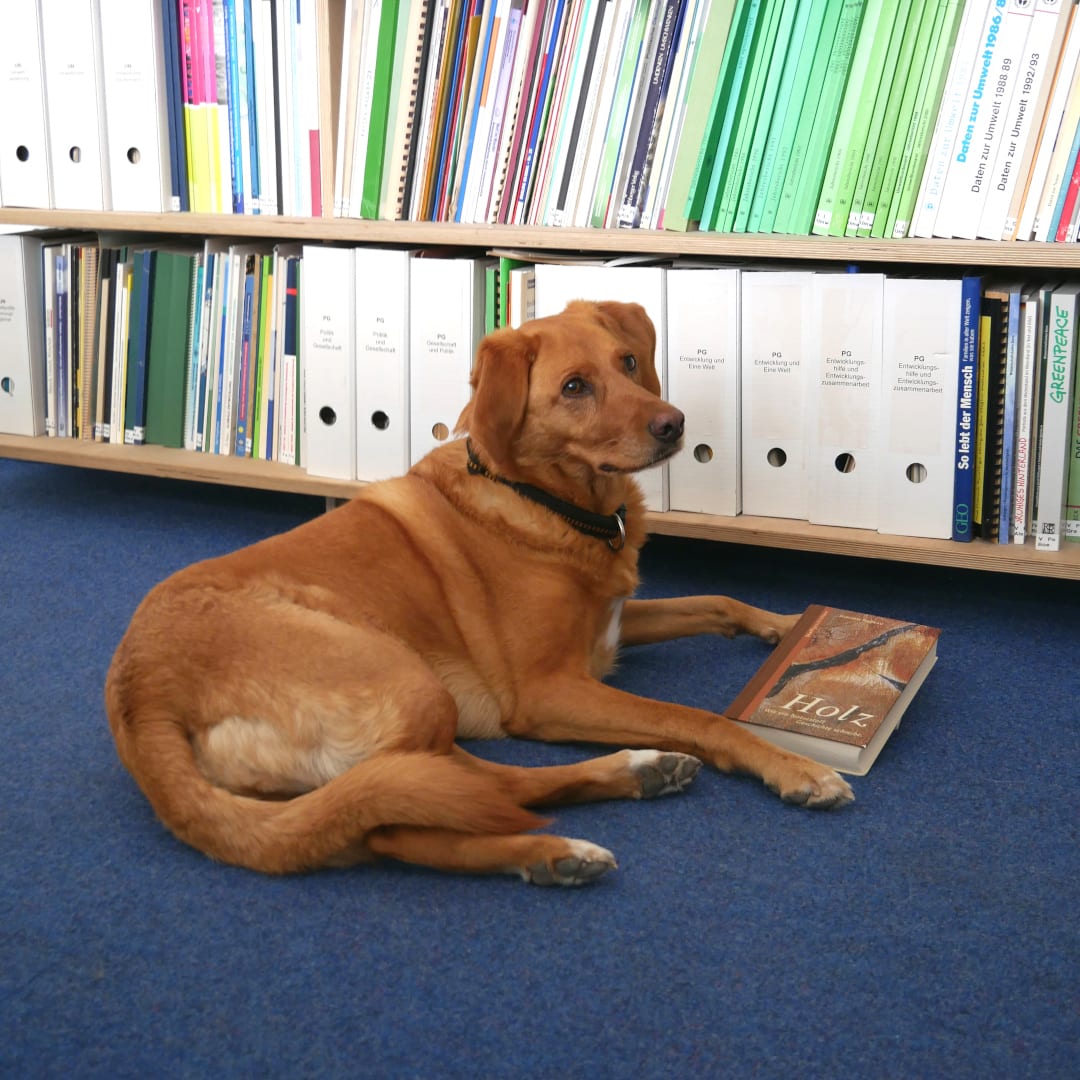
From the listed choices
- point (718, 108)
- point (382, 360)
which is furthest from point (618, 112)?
point (382, 360)

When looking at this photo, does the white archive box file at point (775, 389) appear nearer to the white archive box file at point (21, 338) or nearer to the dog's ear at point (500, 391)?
the dog's ear at point (500, 391)

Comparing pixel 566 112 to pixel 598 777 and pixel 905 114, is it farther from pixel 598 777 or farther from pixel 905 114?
pixel 598 777

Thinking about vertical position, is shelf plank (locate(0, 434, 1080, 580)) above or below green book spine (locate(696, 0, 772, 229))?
below

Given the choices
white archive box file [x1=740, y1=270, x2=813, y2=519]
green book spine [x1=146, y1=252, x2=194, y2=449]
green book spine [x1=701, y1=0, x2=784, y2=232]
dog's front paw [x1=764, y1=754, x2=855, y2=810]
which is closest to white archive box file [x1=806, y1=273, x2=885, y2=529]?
white archive box file [x1=740, y1=270, x2=813, y2=519]

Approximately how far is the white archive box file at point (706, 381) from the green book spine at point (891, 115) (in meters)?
0.23

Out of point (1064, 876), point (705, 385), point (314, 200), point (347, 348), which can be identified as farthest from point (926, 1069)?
point (314, 200)

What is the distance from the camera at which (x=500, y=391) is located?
5.54 ft

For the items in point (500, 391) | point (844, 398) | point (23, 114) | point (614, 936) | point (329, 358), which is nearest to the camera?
point (614, 936)

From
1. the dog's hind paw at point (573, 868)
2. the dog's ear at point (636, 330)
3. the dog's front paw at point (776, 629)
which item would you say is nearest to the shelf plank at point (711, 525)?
the dog's front paw at point (776, 629)

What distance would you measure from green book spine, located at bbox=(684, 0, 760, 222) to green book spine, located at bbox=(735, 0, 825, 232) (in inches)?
3.1

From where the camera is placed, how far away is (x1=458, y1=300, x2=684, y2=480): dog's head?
1.70 metres

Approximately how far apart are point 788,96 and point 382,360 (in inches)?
34.9

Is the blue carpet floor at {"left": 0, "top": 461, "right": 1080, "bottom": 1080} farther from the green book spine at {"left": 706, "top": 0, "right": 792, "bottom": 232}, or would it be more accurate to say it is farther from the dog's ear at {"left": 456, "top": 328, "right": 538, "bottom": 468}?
the green book spine at {"left": 706, "top": 0, "right": 792, "bottom": 232}

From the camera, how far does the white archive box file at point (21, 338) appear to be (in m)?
2.78
